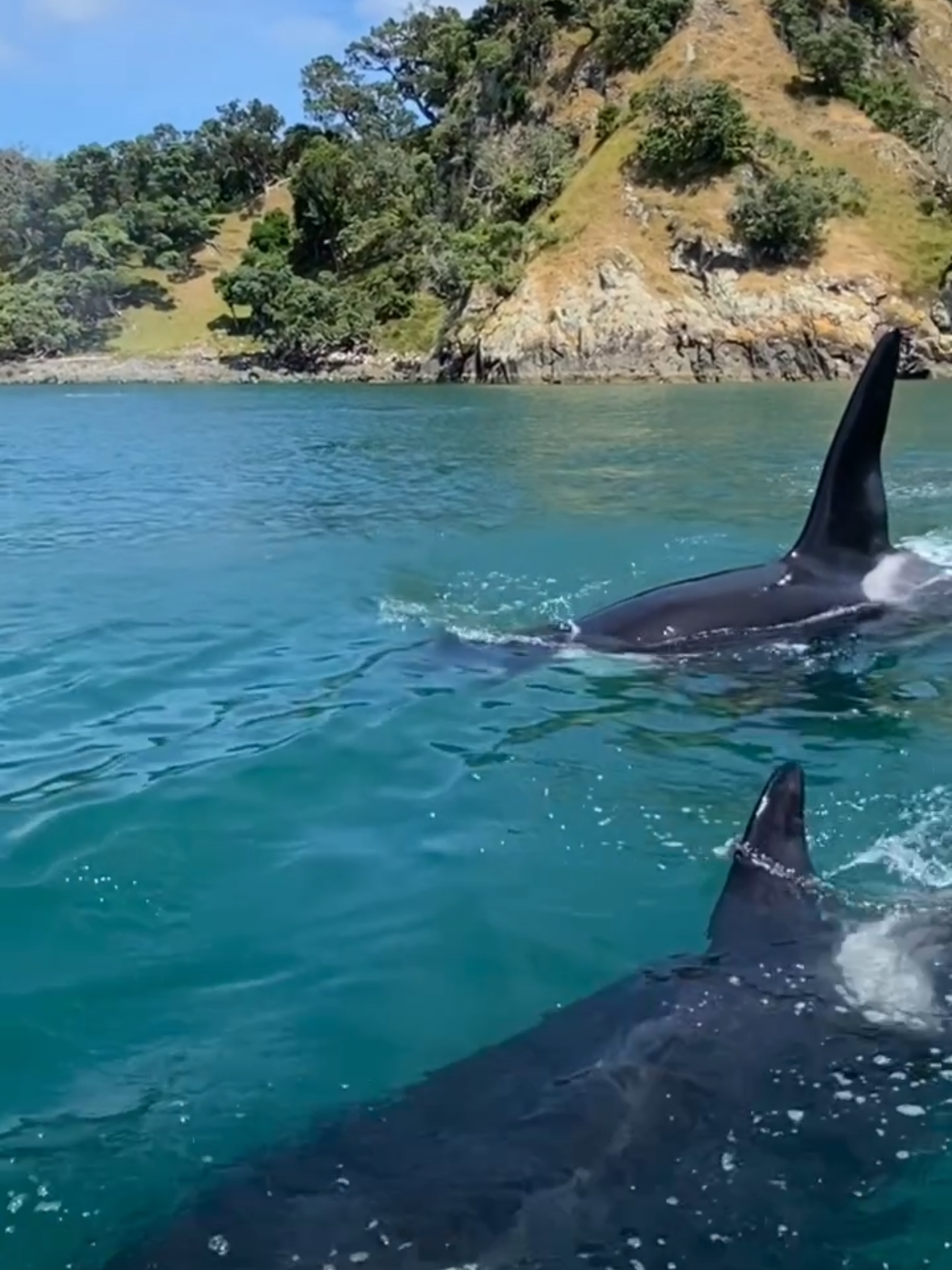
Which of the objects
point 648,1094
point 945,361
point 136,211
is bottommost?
point 648,1094

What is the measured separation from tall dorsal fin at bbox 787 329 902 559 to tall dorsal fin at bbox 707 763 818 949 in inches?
216

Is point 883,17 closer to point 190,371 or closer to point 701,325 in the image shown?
point 701,325

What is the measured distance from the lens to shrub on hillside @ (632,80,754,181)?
75000 millimetres

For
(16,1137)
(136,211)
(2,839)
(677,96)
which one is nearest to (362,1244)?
(16,1137)

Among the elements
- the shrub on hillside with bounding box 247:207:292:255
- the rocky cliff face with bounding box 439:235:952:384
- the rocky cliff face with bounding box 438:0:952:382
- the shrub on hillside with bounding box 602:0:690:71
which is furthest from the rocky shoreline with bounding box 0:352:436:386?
the shrub on hillside with bounding box 602:0:690:71

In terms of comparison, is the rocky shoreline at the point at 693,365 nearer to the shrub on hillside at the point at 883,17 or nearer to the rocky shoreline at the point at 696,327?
the rocky shoreline at the point at 696,327

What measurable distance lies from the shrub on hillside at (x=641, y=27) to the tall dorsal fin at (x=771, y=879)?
8859 centimetres

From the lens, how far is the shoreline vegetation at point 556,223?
227 feet

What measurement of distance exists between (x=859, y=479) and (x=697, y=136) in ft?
227

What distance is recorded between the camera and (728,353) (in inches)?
2667

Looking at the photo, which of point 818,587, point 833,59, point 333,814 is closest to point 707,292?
point 833,59

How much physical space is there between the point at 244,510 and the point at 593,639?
1265cm

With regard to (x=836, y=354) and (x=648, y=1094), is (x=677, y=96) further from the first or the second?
(x=648, y=1094)

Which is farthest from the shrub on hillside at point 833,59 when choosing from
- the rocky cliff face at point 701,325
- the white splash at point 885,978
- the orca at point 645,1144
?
the orca at point 645,1144
